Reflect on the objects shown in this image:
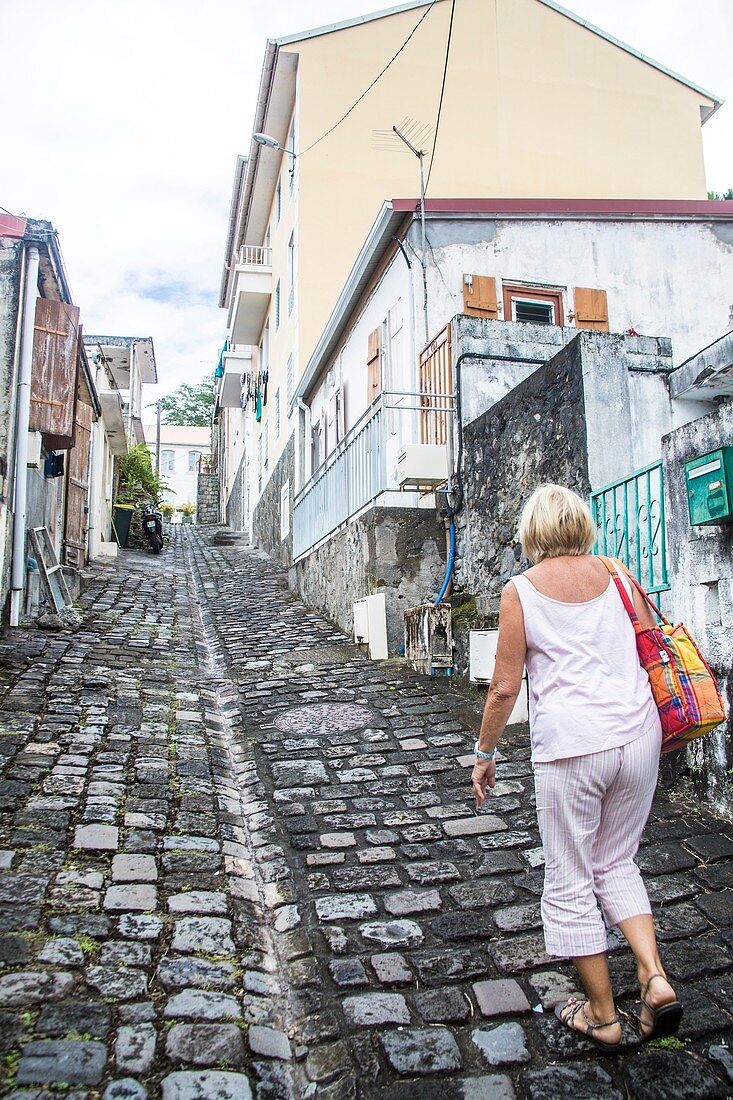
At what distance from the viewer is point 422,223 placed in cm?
1022

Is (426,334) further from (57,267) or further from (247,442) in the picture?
(247,442)

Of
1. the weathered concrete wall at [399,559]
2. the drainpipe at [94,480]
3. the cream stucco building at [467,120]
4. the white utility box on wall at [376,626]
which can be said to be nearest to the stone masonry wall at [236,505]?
the drainpipe at [94,480]

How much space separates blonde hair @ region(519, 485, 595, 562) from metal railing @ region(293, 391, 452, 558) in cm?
544

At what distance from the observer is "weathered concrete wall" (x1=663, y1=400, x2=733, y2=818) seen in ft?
13.1

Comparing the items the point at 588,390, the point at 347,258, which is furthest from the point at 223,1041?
the point at 347,258

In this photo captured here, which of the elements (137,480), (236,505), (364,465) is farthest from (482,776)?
(236,505)

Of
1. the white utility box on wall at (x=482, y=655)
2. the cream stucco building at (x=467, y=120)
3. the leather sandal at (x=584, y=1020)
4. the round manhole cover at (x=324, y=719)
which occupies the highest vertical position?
the cream stucco building at (x=467, y=120)

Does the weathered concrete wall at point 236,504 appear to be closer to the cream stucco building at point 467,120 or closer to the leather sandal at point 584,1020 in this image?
the cream stucco building at point 467,120

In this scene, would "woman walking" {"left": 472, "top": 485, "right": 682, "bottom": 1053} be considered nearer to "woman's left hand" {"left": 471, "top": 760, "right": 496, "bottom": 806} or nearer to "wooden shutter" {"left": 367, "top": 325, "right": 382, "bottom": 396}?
"woman's left hand" {"left": 471, "top": 760, "right": 496, "bottom": 806}

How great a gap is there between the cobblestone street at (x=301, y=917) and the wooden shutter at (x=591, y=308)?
21.8 ft

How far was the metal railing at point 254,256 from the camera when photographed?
78.7 feet

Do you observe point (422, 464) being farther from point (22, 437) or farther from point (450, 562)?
point (22, 437)

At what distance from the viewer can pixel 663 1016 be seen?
240cm

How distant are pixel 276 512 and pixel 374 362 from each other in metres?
8.84
